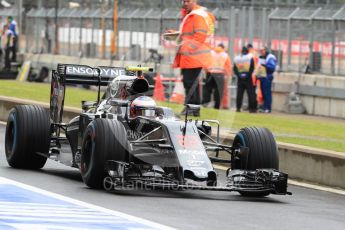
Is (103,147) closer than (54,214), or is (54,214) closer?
(54,214)

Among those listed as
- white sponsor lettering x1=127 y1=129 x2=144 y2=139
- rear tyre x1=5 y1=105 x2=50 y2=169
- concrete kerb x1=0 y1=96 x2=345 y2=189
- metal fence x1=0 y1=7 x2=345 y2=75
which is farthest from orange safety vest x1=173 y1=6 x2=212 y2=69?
metal fence x1=0 y1=7 x2=345 y2=75

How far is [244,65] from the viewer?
1332 inches

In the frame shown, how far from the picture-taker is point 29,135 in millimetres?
16125

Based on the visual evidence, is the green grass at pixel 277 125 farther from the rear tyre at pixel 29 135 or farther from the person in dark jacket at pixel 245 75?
the rear tyre at pixel 29 135

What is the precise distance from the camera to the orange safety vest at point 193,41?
23375 mm

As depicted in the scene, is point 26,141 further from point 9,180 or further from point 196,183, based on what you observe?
point 196,183

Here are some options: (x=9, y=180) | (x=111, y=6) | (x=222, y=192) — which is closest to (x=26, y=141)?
(x=9, y=180)

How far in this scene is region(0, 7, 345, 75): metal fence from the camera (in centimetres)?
3531

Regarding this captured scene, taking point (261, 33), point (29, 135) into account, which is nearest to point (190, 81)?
point (29, 135)

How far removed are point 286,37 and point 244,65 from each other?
3.32 m

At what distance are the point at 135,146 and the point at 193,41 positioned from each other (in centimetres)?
903

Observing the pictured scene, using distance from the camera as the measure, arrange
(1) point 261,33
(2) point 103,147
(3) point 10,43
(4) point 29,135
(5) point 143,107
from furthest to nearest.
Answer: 1. (3) point 10,43
2. (1) point 261,33
3. (4) point 29,135
4. (5) point 143,107
5. (2) point 103,147

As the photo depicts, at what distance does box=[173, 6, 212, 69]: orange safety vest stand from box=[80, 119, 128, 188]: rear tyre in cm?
908

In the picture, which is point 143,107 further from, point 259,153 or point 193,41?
point 193,41
